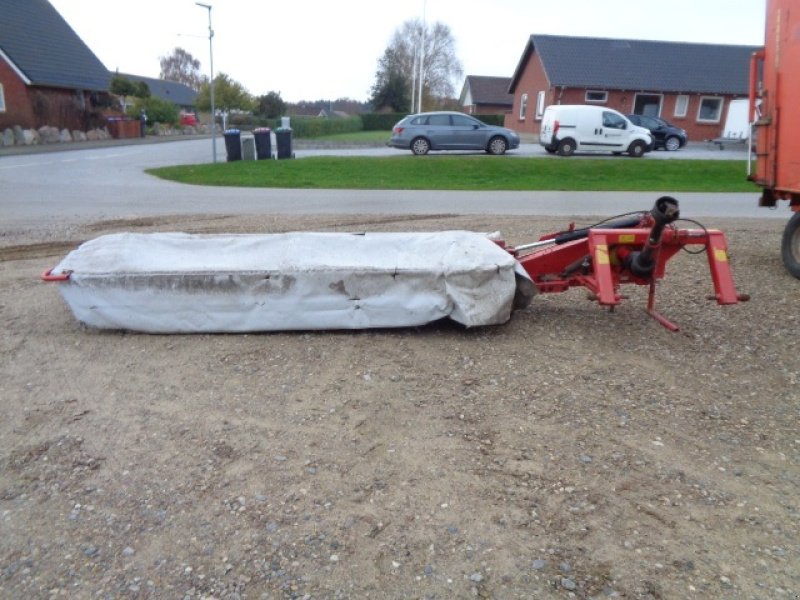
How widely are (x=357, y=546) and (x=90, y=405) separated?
217 centimetres

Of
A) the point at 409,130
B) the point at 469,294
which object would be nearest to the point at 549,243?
the point at 469,294

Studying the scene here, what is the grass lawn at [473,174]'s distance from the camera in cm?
1769

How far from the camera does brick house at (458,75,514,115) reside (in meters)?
67.1

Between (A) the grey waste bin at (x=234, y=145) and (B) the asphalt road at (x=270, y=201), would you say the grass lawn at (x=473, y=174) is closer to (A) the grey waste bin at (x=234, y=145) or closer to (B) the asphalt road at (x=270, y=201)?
(B) the asphalt road at (x=270, y=201)

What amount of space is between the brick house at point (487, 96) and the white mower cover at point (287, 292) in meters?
63.4

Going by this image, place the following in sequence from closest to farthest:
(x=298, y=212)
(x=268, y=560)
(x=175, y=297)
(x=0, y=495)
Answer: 1. (x=268, y=560)
2. (x=0, y=495)
3. (x=175, y=297)
4. (x=298, y=212)

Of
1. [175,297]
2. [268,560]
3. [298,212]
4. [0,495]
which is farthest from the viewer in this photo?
[298,212]

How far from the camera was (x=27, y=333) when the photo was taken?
540 cm

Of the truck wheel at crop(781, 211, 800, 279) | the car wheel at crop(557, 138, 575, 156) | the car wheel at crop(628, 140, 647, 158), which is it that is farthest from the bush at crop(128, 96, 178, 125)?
the truck wheel at crop(781, 211, 800, 279)

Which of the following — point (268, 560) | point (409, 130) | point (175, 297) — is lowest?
point (268, 560)

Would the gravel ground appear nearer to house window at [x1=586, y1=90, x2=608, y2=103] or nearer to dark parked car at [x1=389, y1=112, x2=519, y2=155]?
dark parked car at [x1=389, y1=112, x2=519, y2=155]

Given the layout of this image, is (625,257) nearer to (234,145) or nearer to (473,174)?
(473,174)

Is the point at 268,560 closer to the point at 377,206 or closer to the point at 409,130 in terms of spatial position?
the point at 377,206

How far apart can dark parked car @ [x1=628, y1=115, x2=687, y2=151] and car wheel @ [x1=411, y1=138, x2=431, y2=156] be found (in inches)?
427
